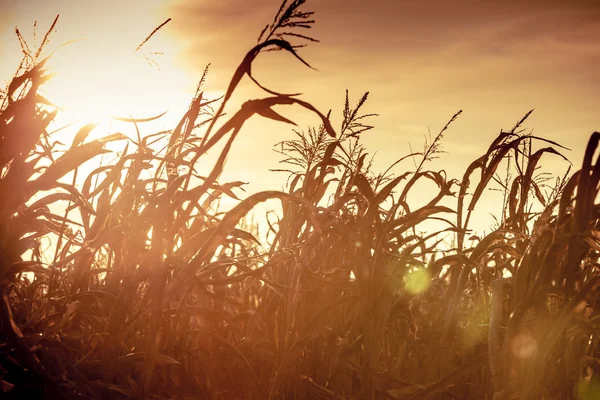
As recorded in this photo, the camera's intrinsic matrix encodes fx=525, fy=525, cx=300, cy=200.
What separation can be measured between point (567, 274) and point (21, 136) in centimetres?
184

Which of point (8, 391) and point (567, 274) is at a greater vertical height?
point (567, 274)

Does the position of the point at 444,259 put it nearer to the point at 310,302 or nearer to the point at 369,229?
the point at 369,229

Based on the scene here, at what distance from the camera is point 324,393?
2051 millimetres

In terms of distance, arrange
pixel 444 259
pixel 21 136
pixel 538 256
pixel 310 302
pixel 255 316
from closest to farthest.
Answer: pixel 21 136
pixel 538 256
pixel 444 259
pixel 310 302
pixel 255 316

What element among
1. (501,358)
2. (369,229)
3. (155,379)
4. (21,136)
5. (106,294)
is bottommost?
(155,379)

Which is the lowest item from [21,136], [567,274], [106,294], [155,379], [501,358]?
[155,379]

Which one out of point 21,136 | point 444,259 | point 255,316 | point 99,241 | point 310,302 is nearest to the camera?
point 21,136

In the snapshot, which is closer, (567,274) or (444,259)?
(567,274)

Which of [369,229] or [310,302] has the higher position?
[369,229]

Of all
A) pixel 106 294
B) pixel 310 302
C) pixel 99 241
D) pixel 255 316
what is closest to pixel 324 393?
pixel 310 302

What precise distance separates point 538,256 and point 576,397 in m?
0.83

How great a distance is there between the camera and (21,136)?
1.68 m

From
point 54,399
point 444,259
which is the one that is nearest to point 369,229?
point 444,259

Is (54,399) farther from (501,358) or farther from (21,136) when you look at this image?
(501,358)
